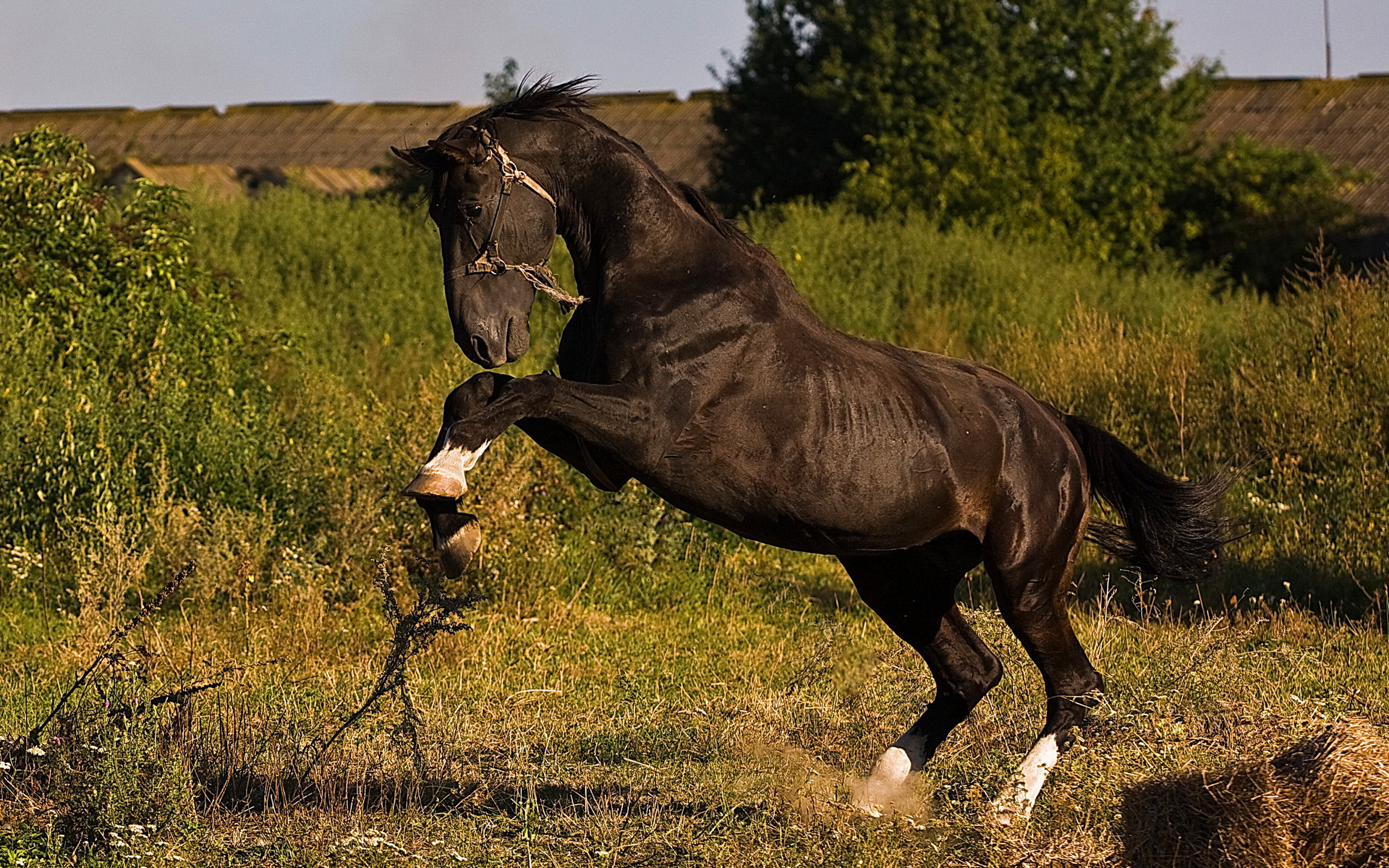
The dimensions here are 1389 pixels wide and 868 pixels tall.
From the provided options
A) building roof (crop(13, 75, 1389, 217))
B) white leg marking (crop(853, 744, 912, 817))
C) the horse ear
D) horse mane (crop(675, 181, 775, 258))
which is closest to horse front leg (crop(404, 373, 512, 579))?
the horse ear

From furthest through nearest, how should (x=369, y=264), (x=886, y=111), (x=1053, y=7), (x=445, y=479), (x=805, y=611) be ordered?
1. (x=1053, y=7)
2. (x=886, y=111)
3. (x=369, y=264)
4. (x=805, y=611)
5. (x=445, y=479)

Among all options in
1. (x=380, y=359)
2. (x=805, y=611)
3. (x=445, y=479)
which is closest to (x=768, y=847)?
(x=445, y=479)

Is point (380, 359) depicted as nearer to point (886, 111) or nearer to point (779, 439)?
point (886, 111)

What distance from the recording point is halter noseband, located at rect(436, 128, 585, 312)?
4883 mm

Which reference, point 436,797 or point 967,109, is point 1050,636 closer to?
point 436,797

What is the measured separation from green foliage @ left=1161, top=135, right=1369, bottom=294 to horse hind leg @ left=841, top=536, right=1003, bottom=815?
61.4ft

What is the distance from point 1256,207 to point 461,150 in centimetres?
2215

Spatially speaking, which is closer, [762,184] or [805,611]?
[805,611]

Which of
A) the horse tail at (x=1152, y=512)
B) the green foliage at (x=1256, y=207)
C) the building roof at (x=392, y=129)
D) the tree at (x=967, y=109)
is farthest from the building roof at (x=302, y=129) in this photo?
the horse tail at (x=1152, y=512)

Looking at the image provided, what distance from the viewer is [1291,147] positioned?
88.4 ft

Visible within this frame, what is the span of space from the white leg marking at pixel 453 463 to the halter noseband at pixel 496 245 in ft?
2.12

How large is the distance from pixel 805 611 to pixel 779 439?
17.8 feet

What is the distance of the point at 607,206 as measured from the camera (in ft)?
16.6

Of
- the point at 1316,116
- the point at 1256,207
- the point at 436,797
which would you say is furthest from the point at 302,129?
the point at 436,797
